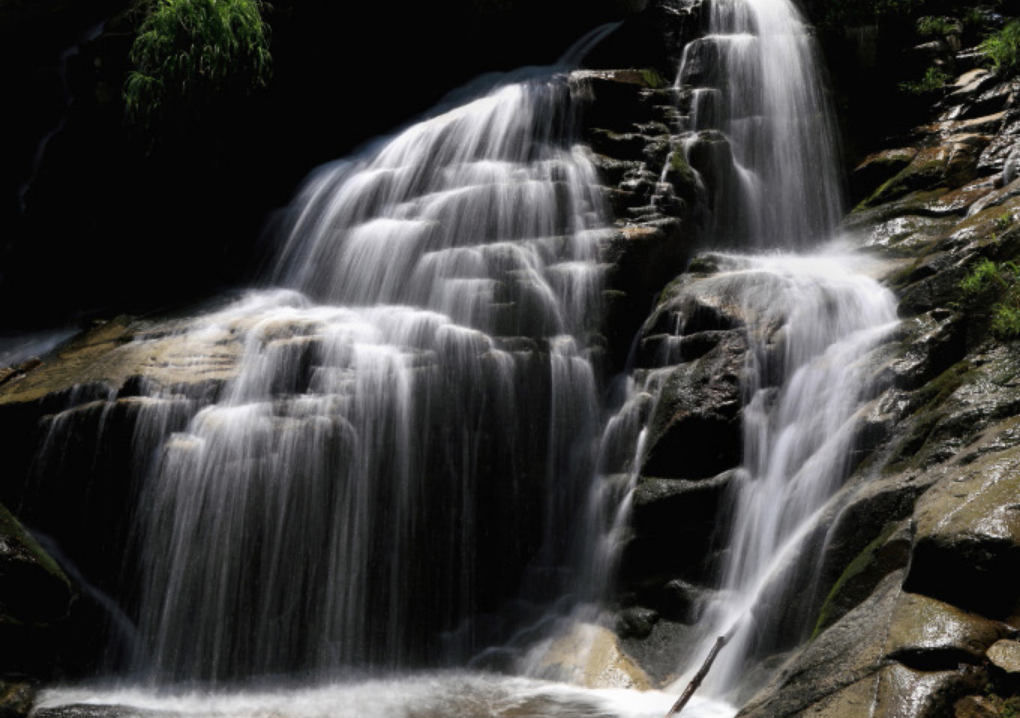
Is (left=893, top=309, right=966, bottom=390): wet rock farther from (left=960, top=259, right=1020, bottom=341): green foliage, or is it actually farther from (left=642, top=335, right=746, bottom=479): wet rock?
(left=642, top=335, right=746, bottom=479): wet rock

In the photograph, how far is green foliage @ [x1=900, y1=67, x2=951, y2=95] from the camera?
1046cm

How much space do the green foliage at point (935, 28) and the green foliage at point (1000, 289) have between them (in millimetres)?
6301

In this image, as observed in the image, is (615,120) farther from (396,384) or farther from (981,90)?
(396,384)

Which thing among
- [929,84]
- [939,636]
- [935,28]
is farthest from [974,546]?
[935,28]

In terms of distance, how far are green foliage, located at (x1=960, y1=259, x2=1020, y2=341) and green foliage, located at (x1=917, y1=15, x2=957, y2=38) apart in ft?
20.7

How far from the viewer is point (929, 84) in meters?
10.5

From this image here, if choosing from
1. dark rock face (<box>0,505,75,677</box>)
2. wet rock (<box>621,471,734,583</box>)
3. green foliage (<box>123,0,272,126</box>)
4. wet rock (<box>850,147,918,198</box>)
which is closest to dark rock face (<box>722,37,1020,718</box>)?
wet rock (<box>621,471,734,583</box>)

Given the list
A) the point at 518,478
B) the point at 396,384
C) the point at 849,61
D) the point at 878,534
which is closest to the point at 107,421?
the point at 396,384

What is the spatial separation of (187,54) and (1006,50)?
9.52 metres

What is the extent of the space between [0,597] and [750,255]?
7.61 m

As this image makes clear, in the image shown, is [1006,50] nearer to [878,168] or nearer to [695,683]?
[878,168]

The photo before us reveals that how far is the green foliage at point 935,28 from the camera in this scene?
430 inches

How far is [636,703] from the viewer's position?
219 inches

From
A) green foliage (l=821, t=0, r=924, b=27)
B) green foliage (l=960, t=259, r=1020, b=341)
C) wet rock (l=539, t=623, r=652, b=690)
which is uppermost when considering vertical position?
green foliage (l=821, t=0, r=924, b=27)
